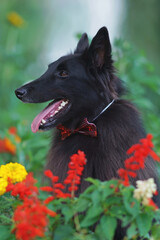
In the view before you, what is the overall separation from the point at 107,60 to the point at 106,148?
678 mm

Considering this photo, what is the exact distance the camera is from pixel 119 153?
2693 mm

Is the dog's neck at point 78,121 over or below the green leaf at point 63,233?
over

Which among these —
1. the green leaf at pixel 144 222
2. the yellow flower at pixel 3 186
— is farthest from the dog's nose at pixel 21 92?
the green leaf at pixel 144 222

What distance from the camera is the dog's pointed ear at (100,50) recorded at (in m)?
2.67

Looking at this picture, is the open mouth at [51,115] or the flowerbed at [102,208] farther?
the open mouth at [51,115]

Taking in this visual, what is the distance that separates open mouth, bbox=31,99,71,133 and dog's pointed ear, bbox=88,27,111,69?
0.38 meters

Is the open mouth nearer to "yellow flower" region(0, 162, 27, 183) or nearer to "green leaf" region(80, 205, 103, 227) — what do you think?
"yellow flower" region(0, 162, 27, 183)

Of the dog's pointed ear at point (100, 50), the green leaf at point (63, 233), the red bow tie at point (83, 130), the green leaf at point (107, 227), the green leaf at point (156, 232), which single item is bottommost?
the green leaf at point (156, 232)

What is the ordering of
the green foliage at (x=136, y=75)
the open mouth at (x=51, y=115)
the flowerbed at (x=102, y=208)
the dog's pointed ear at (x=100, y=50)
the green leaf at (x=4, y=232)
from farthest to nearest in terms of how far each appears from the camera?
the green foliage at (x=136, y=75) → the open mouth at (x=51, y=115) → the dog's pointed ear at (x=100, y=50) → the green leaf at (x=4, y=232) → the flowerbed at (x=102, y=208)

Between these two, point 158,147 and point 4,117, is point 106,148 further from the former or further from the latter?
point 4,117

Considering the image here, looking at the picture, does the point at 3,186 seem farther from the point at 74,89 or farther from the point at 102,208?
the point at 74,89

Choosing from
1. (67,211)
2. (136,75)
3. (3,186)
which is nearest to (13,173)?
(3,186)

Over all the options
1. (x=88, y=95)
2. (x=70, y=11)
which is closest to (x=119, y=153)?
(x=88, y=95)

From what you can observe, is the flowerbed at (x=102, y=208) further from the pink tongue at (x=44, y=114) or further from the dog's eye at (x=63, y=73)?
the dog's eye at (x=63, y=73)
